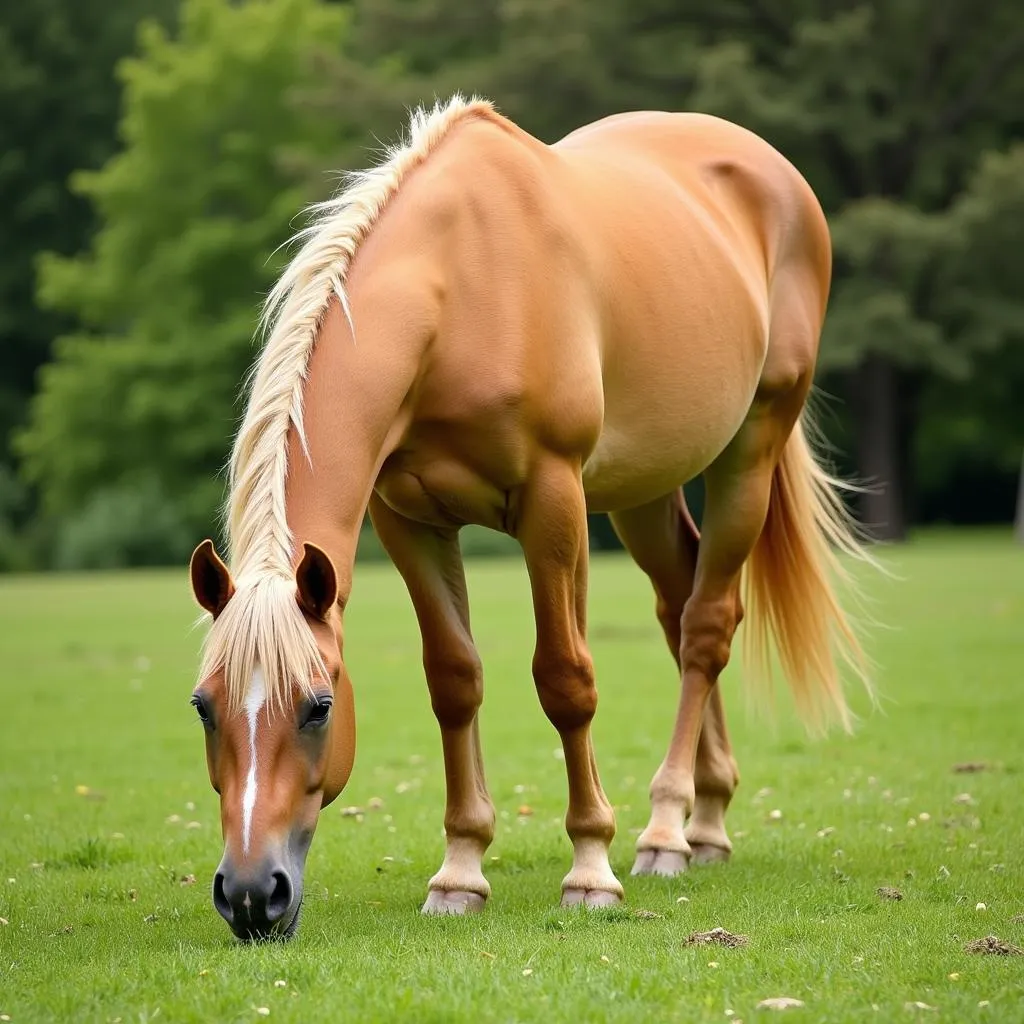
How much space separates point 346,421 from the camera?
466 cm

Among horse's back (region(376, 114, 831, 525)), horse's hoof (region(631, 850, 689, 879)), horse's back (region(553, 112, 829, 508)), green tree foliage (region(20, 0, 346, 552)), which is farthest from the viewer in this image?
green tree foliage (region(20, 0, 346, 552))

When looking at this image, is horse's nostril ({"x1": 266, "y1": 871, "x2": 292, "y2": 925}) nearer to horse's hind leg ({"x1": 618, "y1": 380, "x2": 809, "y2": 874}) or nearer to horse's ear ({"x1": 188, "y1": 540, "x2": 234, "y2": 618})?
horse's ear ({"x1": 188, "y1": 540, "x2": 234, "y2": 618})

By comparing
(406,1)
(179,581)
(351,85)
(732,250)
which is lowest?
(179,581)

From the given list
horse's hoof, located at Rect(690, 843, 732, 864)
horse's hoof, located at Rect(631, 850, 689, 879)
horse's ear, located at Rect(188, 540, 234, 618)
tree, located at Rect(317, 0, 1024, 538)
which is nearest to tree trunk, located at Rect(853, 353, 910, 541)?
tree, located at Rect(317, 0, 1024, 538)

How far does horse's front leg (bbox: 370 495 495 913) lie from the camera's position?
5.44 metres

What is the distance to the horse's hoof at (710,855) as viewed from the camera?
634cm

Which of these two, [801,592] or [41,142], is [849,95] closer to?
[41,142]

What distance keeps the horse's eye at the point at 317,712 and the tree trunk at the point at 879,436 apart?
100 feet

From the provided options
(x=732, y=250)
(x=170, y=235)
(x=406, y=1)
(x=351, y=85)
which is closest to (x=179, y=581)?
(x=351, y=85)

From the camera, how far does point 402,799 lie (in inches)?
319

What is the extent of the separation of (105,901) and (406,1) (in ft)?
126

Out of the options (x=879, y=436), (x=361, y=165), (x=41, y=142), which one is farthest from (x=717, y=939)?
(x=41, y=142)

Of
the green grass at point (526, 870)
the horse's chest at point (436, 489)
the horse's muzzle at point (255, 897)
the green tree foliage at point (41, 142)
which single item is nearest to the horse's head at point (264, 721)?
the horse's muzzle at point (255, 897)

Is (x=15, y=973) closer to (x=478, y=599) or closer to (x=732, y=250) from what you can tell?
(x=732, y=250)
